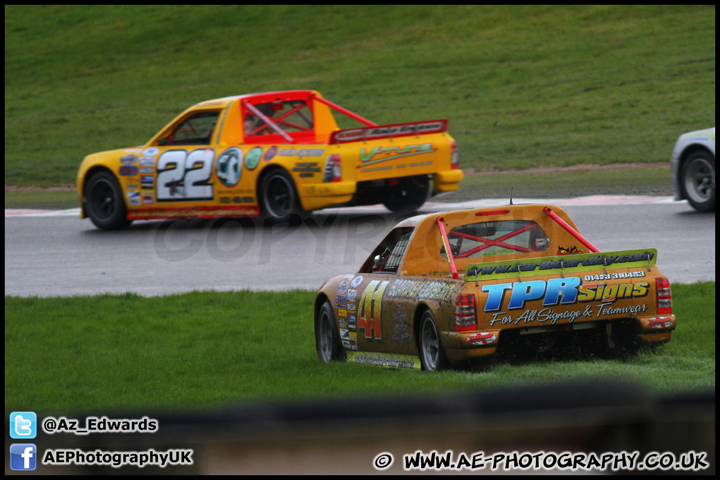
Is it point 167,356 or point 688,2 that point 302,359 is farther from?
point 688,2

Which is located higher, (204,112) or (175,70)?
(175,70)

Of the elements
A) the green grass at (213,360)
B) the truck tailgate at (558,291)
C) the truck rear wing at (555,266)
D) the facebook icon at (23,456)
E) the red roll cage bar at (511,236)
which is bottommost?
the green grass at (213,360)

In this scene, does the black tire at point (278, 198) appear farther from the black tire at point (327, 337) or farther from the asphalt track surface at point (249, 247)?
the black tire at point (327, 337)

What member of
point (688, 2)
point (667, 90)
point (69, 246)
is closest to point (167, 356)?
point (69, 246)

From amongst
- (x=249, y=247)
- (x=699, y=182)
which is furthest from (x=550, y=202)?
(x=249, y=247)

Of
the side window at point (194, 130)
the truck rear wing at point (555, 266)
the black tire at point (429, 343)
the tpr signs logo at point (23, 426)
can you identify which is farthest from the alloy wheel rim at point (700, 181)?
the tpr signs logo at point (23, 426)

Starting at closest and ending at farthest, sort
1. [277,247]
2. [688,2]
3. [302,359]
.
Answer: [302,359] → [277,247] → [688,2]

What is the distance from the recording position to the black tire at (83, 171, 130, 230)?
585 inches

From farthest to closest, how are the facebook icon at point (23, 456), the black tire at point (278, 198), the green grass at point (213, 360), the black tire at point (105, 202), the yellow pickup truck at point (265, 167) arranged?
the black tire at point (105, 202), the black tire at point (278, 198), the yellow pickup truck at point (265, 167), the green grass at point (213, 360), the facebook icon at point (23, 456)

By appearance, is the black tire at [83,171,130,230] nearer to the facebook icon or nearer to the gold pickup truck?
the gold pickup truck

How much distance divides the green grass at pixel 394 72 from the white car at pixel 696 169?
7.57 metres

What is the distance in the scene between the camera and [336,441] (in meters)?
3.12

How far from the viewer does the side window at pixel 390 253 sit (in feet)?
24.3

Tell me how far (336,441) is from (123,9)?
53.7 metres
